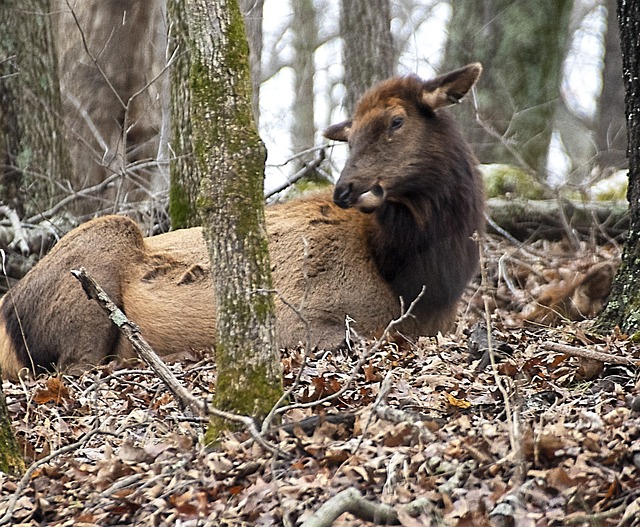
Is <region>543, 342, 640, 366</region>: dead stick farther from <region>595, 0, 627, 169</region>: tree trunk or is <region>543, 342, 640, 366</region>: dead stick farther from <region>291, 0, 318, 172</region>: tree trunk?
<region>291, 0, 318, 172</region>: tree trunk

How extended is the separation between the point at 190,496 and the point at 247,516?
0.31m

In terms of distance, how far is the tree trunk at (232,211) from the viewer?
433cm

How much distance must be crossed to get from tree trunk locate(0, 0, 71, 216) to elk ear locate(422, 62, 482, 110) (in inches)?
199

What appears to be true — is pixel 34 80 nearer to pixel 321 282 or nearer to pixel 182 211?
pixel 182 211

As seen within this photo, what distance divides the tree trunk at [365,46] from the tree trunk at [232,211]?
8.23 m

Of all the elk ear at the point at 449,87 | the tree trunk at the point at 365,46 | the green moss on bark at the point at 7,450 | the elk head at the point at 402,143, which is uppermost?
the tree trunk at the point at 365,46

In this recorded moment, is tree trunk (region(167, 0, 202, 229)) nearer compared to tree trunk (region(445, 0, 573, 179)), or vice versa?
tree trunk (region(167, 0, 202, 229))

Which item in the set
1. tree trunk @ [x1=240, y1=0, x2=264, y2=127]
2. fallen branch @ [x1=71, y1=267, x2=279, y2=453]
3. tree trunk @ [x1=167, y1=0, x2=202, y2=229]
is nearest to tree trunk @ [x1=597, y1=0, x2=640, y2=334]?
fallen branch @ [x1=71, y1=267, x2=279, y2=453]

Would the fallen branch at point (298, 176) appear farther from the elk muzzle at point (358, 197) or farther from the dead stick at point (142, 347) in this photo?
the dead stick at point (142, 347)

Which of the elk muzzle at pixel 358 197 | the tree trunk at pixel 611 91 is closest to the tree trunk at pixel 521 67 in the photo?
the tree trunk at pixel 611 91

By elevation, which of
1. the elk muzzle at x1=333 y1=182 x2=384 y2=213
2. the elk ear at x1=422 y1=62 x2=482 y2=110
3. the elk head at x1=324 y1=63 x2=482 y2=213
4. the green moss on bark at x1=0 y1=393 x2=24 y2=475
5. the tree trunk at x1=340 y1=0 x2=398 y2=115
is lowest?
the green moss on bark at x1=0 y1=393 x2=24 y2=475

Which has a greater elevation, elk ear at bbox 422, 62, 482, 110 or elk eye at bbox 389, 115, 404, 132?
elk ear at bbox 422, 62, 482, 110

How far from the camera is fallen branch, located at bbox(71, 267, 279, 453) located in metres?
3.99

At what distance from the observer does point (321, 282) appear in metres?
7.71
